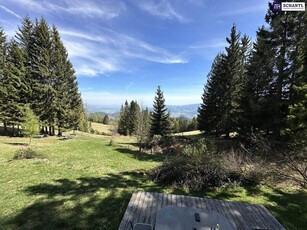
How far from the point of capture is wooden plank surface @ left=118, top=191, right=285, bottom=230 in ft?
16.0

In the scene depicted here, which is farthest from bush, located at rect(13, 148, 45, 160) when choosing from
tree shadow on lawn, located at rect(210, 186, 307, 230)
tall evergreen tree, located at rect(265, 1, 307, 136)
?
tall evergreen tree, located at rect(265, 1, 307, 136)

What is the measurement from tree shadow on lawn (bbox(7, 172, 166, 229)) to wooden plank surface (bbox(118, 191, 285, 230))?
63 cm

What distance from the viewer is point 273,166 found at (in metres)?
9.39

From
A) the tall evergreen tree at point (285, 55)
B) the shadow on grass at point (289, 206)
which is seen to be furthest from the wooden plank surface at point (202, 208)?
the tall evergreen tree at point (285, 55)

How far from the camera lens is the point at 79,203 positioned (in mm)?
6398

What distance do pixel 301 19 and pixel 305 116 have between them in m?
8.62

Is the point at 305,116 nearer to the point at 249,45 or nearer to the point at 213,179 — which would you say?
the point at 213,179

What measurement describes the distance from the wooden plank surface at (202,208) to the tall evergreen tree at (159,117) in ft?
74.5

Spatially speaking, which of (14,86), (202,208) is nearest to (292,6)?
(202,208)

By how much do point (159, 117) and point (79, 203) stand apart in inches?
905

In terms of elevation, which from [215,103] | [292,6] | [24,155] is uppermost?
[292,6]

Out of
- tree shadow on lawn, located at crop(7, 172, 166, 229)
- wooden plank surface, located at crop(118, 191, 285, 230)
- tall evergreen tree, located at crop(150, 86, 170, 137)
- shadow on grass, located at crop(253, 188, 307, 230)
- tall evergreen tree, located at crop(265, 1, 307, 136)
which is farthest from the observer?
tall evergreen tree, located at crop(150, 86, 170, 137)

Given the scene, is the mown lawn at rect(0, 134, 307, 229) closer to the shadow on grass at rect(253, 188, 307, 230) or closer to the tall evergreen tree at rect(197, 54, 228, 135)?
the shadow on grass at rect(253, 188, 307, 230)

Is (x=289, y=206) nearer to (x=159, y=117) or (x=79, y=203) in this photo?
(x=79, y=203)
